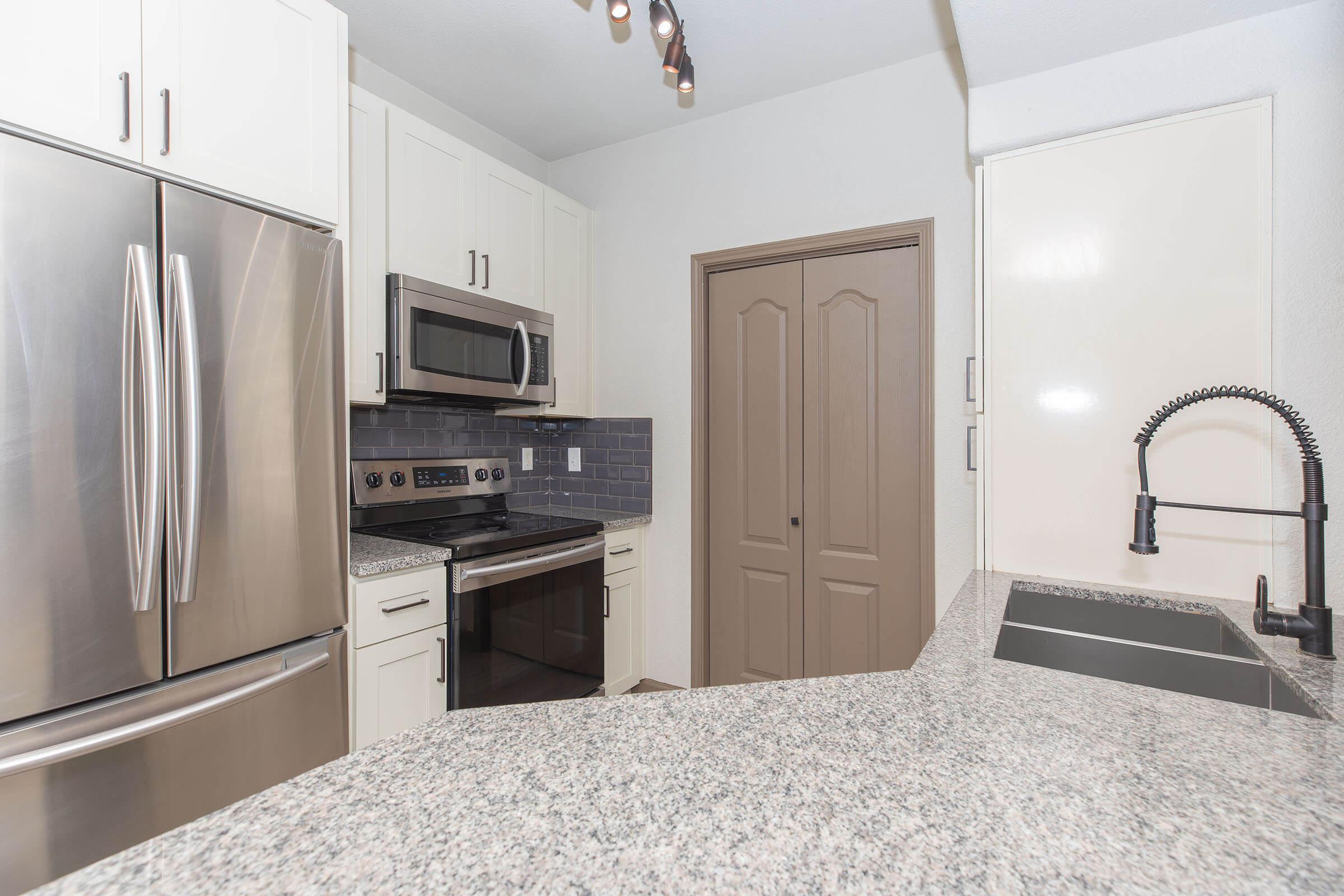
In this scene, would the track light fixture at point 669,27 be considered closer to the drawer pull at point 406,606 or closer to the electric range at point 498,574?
the electric range at point 498,574

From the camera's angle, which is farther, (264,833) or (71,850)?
(71,850)

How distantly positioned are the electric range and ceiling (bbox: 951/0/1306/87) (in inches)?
81.7

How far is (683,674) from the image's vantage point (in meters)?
2.90

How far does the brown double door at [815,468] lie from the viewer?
2445mm

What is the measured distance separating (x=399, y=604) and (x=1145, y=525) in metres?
1.94

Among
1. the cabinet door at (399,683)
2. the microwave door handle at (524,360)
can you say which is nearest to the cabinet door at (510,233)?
the microwave door handle at (524,360)

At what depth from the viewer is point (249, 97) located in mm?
1513

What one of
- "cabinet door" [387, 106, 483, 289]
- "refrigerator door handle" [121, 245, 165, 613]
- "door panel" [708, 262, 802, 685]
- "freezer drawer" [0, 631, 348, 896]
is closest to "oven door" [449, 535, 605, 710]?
"freezer drawer" [0, 631, 348, 896]

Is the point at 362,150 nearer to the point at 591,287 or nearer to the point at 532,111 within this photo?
the point at 532,111

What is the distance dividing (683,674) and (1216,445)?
2197 millimetres

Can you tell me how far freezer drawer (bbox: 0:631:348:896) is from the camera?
1.15 m

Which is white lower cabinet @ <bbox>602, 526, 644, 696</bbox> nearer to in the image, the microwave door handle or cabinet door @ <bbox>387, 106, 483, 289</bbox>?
the microwave door handle

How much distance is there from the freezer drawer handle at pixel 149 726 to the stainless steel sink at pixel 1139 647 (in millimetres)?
1667

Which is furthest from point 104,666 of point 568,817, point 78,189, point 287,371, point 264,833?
point 568,817
